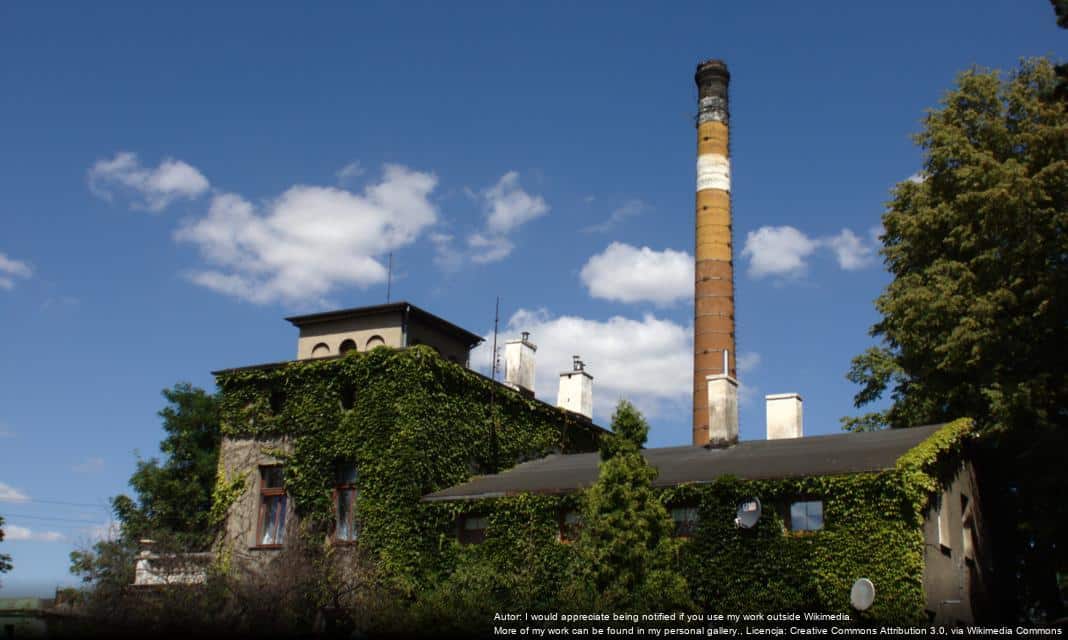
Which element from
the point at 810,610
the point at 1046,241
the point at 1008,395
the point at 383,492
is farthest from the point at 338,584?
the point at 1046,241

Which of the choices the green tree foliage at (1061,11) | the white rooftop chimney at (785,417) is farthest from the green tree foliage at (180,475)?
the green tree foliage at (1061,11)

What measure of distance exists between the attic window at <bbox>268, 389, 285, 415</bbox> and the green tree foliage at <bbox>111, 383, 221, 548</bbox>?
18.2 metres

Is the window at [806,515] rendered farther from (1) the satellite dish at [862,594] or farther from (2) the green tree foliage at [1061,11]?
(2) the green tree foliage at [1061,11]

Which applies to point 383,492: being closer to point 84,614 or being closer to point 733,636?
point 84,614

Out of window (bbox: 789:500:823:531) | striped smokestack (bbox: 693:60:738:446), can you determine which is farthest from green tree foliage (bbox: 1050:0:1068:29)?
striped smokestack (bbox: 693:60:738:446)

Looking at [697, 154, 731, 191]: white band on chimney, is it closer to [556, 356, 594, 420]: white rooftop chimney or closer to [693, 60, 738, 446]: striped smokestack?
[693, 60, 738, 446]: striped smokestack

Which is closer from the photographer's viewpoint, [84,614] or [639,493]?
[639,493]

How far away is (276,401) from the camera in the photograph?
107 feet

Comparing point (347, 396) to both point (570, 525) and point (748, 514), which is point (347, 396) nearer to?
point (570, 525)

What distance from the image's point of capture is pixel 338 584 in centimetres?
2814

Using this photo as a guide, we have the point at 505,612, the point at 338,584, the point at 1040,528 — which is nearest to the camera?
the point at 505,612

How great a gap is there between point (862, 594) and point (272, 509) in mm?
16968

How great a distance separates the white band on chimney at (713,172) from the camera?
158ft

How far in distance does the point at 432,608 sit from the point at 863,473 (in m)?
10.0
